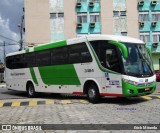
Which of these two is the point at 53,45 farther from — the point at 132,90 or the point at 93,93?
the point at 132,90

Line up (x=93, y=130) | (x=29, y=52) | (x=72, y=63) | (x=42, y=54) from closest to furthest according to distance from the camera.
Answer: (x=93, y=130) → (x=72, y=63) → (x=42, y=54) → (x=29, y=52)

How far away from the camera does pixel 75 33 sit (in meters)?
46.3

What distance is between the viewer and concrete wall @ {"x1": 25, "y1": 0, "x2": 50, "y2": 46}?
45944 mm

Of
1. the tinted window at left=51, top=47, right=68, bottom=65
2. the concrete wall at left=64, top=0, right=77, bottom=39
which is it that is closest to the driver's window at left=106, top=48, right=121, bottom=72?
the tinted window at left=51, top=47, right=68, bottom=65

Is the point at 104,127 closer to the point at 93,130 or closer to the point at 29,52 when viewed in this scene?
the point at 93,130

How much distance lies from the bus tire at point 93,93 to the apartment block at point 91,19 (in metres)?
31.2

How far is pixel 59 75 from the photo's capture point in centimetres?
1756

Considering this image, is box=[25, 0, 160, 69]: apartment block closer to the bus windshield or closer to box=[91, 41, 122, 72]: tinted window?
box=[91, 41, 122, 72]: tinted window

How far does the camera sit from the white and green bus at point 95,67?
544 inches

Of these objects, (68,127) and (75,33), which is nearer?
(68,127)

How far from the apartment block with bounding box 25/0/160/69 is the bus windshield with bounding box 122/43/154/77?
31.9 m

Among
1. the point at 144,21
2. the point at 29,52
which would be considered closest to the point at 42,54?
the point at 29,52

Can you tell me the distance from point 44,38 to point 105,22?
29.2 ft

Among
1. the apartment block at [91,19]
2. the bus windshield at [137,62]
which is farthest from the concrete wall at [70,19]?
the bus windshield at [137,62]
